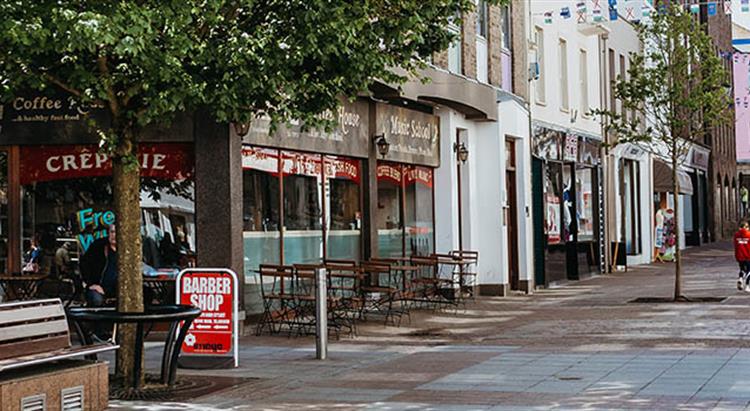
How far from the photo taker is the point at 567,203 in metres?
31.9

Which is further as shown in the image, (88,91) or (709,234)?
(709,234)

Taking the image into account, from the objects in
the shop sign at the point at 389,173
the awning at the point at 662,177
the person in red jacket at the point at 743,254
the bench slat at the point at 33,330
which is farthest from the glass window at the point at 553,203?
the bench slat at the point at 33,330

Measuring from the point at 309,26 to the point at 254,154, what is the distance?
265 inches

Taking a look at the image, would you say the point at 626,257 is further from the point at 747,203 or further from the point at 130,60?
the point at 747,203

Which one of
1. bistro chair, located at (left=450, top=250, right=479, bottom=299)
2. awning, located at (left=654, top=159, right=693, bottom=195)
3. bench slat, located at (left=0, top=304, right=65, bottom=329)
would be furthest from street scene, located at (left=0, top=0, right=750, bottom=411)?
awning, located at (left=654, top=159, right=693, bottom=195)

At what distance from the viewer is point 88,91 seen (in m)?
11.7

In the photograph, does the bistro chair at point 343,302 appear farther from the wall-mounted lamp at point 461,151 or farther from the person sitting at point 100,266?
the wall-mounted lamp at point 461,151

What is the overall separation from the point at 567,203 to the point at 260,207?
15.0 meters

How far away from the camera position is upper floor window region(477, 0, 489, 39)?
26047mm

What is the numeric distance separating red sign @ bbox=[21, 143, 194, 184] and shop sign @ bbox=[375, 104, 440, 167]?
5.61m

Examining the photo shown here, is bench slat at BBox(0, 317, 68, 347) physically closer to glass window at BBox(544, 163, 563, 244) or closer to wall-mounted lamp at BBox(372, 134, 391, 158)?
wall-mounted lamp at BBox(372, 134, 391, 158)

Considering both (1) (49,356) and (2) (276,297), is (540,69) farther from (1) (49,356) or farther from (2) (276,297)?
(1) (49,356)

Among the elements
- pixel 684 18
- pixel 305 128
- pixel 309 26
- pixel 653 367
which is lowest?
pixel 653 367

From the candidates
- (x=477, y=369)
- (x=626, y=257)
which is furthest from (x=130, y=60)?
(x=626, y=257)
